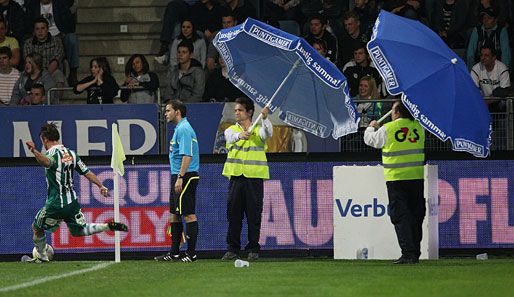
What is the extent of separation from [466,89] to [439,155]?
9.73 ft

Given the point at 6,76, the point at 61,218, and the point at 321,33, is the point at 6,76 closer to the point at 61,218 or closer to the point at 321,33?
the point at 321,33

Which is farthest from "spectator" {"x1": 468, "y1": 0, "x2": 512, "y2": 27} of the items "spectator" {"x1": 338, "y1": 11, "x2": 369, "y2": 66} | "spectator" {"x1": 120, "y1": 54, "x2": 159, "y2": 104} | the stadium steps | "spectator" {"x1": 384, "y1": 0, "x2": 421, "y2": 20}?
the stadium steps

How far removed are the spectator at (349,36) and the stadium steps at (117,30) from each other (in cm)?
432

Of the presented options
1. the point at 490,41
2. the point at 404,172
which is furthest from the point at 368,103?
the point at 490,41

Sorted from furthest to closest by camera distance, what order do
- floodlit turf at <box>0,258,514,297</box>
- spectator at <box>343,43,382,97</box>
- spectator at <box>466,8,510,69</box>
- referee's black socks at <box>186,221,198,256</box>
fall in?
spectator at <box>466,8,510,69</box> → spectator at <box>343,43,382,97</box> → referee's black socks at <box>186,221,198,256</box> → floodlit turf at <box>0,258,514,297</box>

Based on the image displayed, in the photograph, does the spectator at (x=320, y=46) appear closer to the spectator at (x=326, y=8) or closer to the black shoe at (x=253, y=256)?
the spectator at (x=326, y=8)

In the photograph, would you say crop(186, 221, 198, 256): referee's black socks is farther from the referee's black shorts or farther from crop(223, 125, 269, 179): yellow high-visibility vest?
crop(223, 125, 269, 179): yellow high-visibility vest

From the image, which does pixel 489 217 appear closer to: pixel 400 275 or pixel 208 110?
pixel 400 275

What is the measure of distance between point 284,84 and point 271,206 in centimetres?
209

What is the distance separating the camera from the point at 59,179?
11734mm

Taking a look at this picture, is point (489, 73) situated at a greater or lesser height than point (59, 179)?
greater

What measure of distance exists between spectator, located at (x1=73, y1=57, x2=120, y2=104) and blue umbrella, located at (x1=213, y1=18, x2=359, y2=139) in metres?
4.58

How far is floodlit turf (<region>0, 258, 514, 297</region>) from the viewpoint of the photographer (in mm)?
8492

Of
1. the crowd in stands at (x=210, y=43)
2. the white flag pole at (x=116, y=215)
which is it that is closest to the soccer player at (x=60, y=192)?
the white flag pole at (x=116, y=215)
